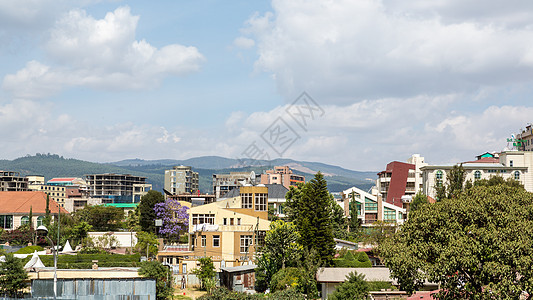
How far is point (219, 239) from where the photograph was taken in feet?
190

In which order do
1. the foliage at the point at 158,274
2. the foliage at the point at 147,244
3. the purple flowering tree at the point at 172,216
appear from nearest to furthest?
the foliage at the point at 158,274 < the foliage at the point at 147,244 < the purple flowering tree at the point at 172,216

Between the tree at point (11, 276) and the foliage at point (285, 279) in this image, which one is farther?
the foliage at point (285, 279)

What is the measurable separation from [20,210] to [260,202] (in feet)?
166

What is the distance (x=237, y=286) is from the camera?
161ft

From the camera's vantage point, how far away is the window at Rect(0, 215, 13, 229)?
94.8m

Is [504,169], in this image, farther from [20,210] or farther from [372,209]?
[20,210]

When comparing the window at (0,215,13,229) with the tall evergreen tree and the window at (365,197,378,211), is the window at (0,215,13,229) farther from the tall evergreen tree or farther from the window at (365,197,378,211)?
the tall evergreen tree

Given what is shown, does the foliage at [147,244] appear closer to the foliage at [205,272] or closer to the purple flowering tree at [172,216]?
the purple flowering tree at [172,216]

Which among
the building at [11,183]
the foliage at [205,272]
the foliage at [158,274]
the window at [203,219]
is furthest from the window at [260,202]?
the building at [11,183]

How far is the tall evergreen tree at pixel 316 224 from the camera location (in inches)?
2069

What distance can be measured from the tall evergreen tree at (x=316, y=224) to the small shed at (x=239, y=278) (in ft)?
18.9

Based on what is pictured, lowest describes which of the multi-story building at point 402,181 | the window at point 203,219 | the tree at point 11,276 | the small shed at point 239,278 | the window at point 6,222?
the small shed at point 239,278

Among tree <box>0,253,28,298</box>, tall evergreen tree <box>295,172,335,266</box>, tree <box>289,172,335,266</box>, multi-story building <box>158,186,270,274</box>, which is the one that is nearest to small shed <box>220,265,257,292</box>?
multi-story building <box>158,186,270,274</box>

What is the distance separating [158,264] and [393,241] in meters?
18.1
